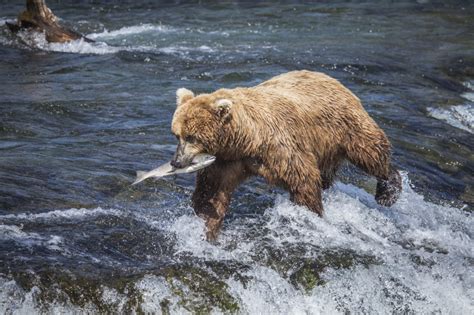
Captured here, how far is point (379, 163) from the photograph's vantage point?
7797mm

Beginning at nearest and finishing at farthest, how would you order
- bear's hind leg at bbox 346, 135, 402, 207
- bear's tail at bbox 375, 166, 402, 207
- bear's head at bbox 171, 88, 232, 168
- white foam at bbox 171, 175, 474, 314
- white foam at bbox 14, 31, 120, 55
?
bear's head at bbox 171, 88, 232, 168, white foam at bbox 171, 175, 474, 314, bear's hind leg at bbox 346, 135, 402, 207, bear's tail at bbox 375, 166, 402, 207, white foam at bbox 14, 31, 120, 55

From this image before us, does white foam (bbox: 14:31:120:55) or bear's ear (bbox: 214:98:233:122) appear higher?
bear's ear (bbox: 214:98:233:122)

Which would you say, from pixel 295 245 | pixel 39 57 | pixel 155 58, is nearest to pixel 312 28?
pixel 155 58

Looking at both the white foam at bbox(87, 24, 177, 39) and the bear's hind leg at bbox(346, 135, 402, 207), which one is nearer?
the bear's hind leg at bbox(346, 135, 402, 207)

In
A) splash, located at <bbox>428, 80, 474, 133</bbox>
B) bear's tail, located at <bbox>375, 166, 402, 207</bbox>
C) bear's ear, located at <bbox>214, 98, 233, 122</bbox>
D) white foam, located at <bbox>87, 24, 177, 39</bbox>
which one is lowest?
white foam, located at <bbox>87, 24, 177, 39</bbox>

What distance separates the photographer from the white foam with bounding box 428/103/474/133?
1172cm

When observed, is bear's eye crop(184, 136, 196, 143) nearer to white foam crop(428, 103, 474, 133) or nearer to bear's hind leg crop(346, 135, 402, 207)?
bear's hind leg crop(346, 135, 402, 207)

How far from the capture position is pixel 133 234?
22.5 feet

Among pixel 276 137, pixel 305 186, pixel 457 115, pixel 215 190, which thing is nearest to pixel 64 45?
pixel 457 115

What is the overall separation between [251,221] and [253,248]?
0.61m

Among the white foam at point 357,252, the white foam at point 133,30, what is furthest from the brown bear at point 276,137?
the white foam at point 133,30

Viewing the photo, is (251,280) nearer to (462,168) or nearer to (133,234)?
(133,234)

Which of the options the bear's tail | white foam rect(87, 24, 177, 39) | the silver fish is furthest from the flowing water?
white foam rect(87, 24, 177, 39)

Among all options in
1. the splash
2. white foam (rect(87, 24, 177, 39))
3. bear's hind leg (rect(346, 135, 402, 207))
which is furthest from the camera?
white foam (rect(87, 24, 177, 39))
